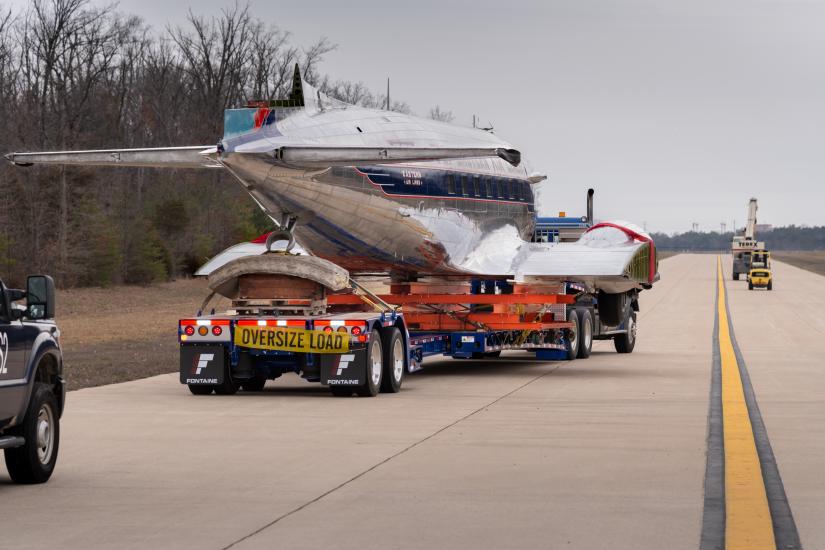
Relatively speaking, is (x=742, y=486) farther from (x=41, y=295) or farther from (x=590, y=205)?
(x=590, y=205)

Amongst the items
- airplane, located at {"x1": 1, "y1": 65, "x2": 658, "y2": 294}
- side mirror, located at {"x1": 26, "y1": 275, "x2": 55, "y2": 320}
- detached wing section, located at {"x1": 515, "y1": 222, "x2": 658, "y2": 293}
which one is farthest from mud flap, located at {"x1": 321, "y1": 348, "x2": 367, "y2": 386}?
side mirror, located at {"x1": 26, "y1": 275, "x2": 55, "y2": 320}

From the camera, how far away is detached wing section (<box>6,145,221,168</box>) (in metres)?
19.4

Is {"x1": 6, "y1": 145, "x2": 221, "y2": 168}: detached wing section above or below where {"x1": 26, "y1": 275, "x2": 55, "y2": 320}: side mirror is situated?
above

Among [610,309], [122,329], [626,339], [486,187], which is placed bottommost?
[122,329]

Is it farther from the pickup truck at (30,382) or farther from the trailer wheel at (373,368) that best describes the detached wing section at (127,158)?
the pickup truck at (30,382)

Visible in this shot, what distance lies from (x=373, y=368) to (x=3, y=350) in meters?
9.01

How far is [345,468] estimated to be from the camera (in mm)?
11727

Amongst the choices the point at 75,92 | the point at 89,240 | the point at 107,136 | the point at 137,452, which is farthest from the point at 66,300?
the point at 137,452

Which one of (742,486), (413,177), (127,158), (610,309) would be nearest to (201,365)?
(127,158)

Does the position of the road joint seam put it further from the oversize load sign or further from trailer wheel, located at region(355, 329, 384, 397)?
the oversize load sign

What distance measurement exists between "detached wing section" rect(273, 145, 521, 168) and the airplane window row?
4007 mm

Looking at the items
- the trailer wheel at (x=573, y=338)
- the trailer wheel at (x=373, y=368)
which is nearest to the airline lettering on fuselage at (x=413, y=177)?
the trailer wheel at (x=373, y=368)

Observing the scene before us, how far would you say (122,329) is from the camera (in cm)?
3541

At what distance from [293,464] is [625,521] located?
3695mm
